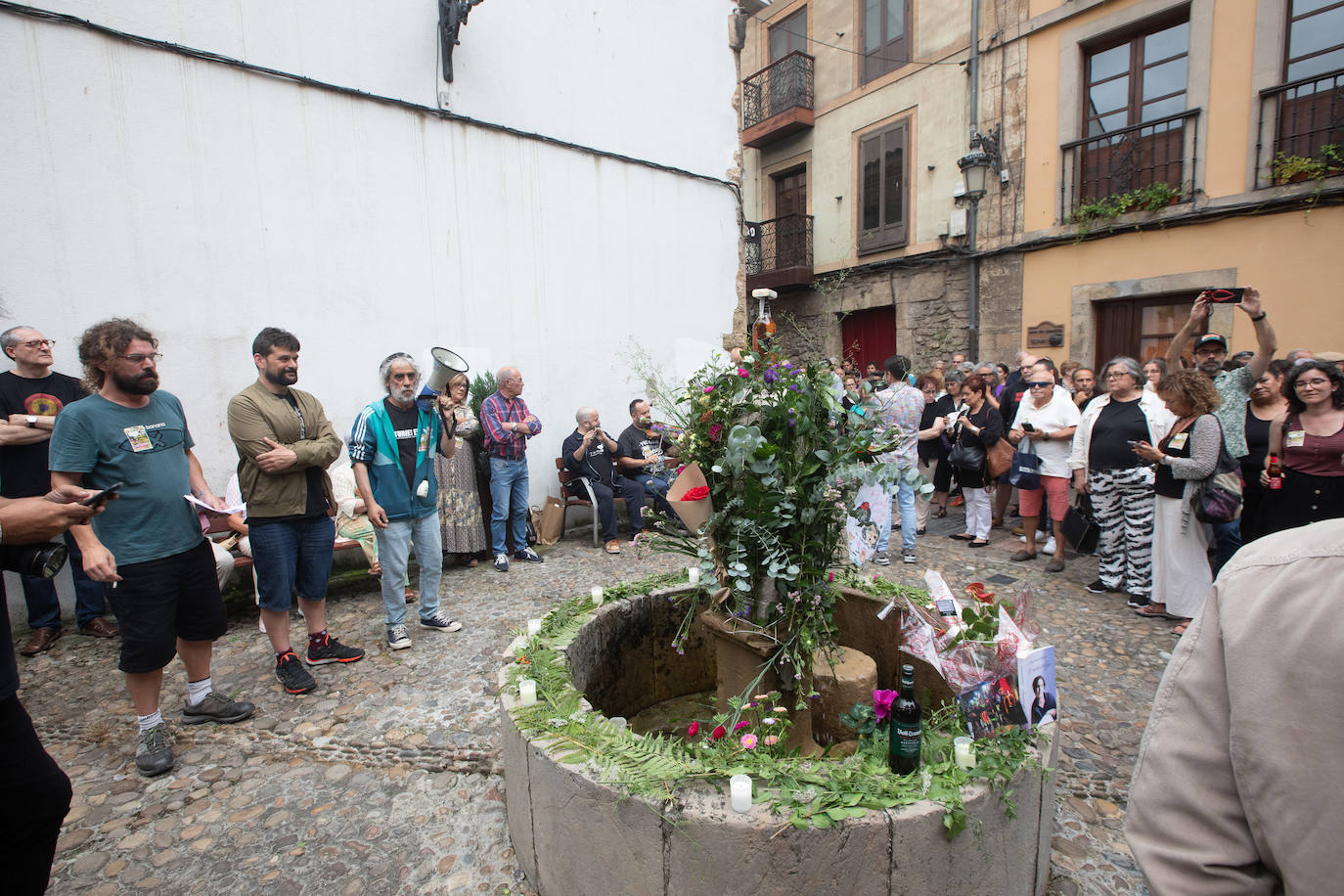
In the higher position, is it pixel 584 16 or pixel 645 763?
pixel 584 16

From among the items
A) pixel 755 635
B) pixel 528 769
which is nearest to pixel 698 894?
pixel 528 769

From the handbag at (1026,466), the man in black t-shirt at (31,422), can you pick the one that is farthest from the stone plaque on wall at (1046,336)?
the man in black t-shirt at (31,422)

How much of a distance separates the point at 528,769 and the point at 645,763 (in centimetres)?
45

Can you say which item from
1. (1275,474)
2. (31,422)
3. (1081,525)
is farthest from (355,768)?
(1081,525)

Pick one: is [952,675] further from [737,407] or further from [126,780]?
[126,780]

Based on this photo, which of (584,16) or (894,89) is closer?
(584,16)

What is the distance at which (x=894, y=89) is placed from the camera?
12.7 meters

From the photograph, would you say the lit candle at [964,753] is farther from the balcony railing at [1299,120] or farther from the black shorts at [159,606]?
the balcony railing at [1299,120]

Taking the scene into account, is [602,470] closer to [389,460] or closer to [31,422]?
[389,460]

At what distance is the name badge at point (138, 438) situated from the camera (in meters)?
3.02

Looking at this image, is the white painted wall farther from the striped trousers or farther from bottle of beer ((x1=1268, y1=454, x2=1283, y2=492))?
bottle of beer ((x1=1268, y1=454, x2=1283, y2=492))

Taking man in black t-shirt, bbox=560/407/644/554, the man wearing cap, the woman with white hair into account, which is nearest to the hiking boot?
man in black t-shirt, bbox=560/407/644/554

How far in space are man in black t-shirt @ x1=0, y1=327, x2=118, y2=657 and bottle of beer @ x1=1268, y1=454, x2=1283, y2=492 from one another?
7209 millimetres

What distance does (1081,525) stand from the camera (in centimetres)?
579
